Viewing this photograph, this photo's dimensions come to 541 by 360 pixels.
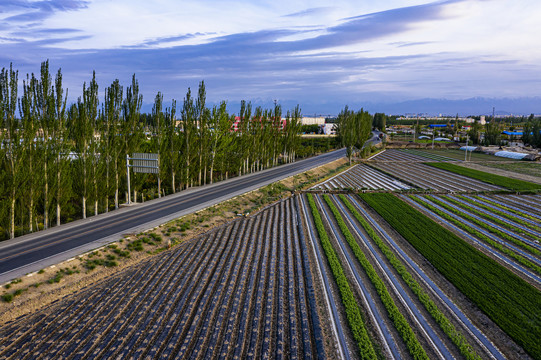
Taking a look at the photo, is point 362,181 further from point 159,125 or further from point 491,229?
point 159,125

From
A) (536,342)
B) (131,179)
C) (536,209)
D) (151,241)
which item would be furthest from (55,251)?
(536,209)

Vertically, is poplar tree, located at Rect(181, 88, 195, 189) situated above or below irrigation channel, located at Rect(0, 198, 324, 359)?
above

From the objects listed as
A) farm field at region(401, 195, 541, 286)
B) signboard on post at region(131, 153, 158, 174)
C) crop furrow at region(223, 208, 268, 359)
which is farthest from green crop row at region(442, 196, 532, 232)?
signboard on post at region(131, 153, 158, 174)

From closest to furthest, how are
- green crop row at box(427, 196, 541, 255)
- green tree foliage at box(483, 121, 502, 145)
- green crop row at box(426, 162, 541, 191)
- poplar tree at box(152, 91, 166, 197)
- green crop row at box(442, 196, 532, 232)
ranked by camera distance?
green crop row at box(427, 196, 541, 255) → green crop row at box(442, 196, 532, 232) → poplar tree at box(152, 91, 166, 197) → green crop row at box(426, 162, 541, 191) → green tree foliage at box(483, 121, 502, 145)

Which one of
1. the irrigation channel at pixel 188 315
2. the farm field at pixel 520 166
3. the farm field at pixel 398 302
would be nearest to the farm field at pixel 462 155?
the farm field at pixel 520 166

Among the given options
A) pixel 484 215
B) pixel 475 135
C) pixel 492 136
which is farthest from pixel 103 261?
Result: pixel 475 135

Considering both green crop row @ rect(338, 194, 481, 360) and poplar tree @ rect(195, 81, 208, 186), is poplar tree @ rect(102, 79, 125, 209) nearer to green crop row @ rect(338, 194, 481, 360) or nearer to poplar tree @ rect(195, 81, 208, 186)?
poplar tree @ rect(195, 81, 208, 186)

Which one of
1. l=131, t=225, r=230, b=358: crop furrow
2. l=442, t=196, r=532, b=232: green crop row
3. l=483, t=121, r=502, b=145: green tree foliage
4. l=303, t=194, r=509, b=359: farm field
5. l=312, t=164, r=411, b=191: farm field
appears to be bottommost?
l=131, t=225, r=230, b=358: crop furrow
